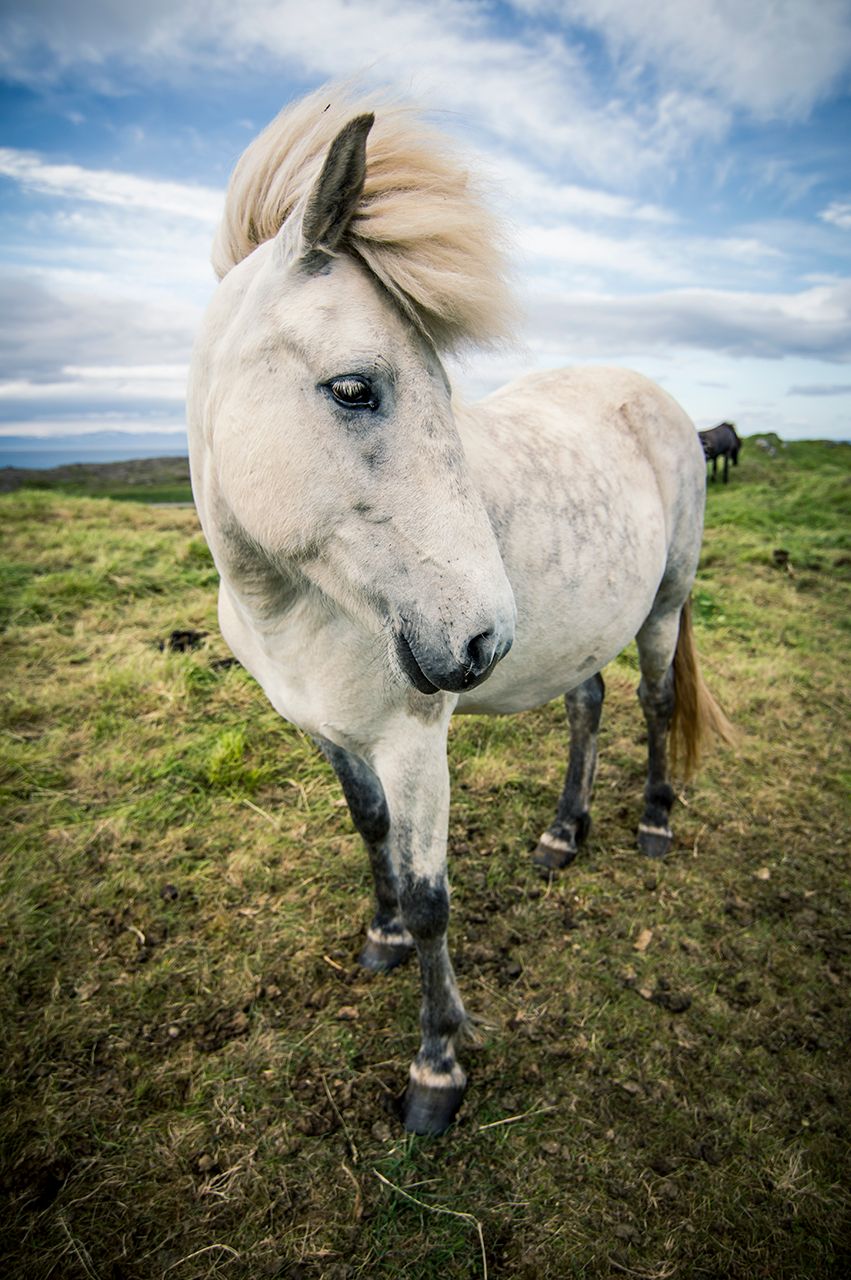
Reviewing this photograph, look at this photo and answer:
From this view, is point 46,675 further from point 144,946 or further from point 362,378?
point 362,378

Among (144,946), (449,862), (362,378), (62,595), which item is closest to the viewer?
(362,378)

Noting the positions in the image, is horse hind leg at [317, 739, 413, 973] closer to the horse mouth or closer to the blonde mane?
the horse mouth

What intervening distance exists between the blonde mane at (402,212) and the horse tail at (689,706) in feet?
8.56

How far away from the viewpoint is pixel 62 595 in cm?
609

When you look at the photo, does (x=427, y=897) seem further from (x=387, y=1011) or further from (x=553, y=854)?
(x=553, y=854)

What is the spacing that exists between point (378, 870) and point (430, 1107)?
845 mm

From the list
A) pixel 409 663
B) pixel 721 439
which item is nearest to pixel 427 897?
pixel 409 663

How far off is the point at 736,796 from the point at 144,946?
332 centimetres

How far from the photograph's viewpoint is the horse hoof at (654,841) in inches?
139

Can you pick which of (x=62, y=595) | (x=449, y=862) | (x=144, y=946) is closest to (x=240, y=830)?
(x=144, y=946)

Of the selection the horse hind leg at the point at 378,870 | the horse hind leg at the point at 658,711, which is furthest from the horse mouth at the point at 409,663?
the horse hind leg at the point at 658,711

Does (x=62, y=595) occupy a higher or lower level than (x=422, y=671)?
lower

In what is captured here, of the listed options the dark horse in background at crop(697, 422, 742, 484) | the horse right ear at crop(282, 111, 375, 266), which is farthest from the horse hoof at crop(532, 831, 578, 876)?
the dark horse in background at crop(697, 422, 742, 484)

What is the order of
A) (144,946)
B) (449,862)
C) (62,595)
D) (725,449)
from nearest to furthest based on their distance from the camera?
(144,946) → (449,862) → (62,595) → (725,449)
